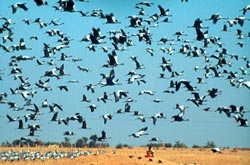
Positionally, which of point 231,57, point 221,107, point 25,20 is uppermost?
point 25,20

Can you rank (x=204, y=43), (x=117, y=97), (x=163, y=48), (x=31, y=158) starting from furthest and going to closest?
1. (x=31, y=158)
2. (x=163, y=48)
3. (x=204, y=43)
4. (x=117, y=97)

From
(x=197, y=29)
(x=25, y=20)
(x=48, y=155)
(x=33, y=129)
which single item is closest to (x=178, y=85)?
(x=197, y=29)

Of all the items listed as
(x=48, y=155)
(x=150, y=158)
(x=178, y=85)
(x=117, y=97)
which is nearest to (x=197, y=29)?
(x=178, y=85)

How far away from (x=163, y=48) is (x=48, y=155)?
56.6ft

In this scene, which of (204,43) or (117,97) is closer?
(117,97)

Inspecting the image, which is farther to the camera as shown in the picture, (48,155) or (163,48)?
(48,155)

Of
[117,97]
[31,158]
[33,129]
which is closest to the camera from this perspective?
[117,97]

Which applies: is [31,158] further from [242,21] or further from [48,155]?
[242,21]

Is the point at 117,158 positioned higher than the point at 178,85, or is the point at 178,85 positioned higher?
the point at 178,85

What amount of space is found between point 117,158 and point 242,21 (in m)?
13.1

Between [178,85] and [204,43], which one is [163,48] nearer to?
[204,43]

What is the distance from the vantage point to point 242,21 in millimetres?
38688

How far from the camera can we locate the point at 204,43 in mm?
39719

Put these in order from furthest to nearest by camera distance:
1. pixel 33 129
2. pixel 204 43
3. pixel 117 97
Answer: pixel 204 43
pixel 33 129
pixel 117 97
